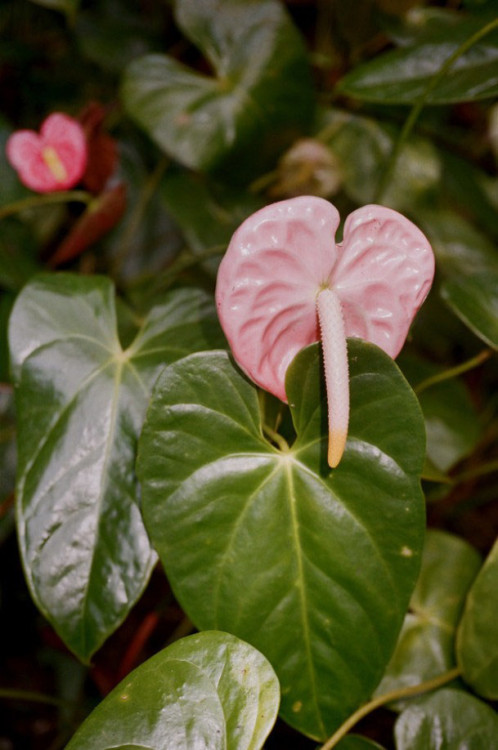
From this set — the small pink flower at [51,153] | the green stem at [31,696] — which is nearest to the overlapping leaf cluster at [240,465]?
the small pink flower at [51,153]

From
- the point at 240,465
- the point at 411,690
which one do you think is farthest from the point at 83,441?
the point at 411,690

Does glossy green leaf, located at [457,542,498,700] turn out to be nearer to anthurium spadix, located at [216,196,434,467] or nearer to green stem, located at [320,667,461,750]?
green stem, located at [320,667,461,750]

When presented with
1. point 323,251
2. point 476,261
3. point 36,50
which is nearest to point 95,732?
point 323,251

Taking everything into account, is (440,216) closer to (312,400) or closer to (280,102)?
(280,102)

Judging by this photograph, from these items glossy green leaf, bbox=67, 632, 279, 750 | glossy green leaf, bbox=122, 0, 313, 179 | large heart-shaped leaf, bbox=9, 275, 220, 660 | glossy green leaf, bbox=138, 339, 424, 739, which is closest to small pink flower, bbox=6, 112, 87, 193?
glossy green leaf, bbox=122, 0, 313, 179

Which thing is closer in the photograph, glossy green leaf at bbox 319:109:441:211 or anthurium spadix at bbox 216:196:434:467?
anthurium spadix at bbox 216:196:434:467

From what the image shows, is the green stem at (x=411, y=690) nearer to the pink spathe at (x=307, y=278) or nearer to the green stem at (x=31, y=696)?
the pink spathe at (x=307, y=278)
